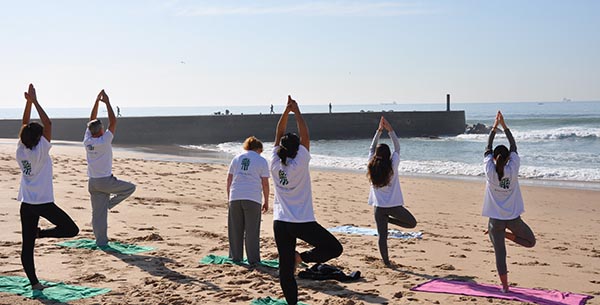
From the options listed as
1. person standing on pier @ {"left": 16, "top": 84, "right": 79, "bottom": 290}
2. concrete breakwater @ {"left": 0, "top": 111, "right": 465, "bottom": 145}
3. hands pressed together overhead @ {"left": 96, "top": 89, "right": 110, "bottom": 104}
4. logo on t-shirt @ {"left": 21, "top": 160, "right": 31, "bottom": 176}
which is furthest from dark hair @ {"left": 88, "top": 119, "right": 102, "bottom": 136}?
concrete breakwater @ {"left": 0, "top": 111, "right": 465, "bottom": 145}

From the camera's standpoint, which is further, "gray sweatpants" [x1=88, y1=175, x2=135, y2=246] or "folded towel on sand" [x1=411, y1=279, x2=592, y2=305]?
"gray sweatpants" [x1=88, y1=175, x2=135, y2=246]

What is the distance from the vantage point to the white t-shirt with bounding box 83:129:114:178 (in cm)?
801

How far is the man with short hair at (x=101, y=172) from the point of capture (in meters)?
8.02

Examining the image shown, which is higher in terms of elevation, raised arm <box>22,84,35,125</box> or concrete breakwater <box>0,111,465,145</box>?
raised arm <box>22,84,35,125</box>

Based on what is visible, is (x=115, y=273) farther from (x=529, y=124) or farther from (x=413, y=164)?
(x=529, y=124)

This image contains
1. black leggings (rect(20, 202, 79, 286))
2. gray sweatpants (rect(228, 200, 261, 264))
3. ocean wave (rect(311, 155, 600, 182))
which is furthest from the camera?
ocean wave (rect(311, 155, 600, 182))

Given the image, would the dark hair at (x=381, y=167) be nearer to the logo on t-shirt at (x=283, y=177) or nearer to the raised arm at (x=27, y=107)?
the logo on t-shirt at (x=283, y=177)

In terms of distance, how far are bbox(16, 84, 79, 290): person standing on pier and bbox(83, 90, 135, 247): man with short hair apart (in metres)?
1.47

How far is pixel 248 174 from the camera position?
7477 mm

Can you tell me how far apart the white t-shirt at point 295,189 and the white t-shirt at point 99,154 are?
10.3 feet

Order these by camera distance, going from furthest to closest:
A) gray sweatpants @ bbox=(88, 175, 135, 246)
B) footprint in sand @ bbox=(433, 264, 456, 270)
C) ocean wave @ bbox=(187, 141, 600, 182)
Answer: ocean wave @ bbox=(187, 141, 600, 182), gray sweatpants @ bbox=(88, 175, 135, 246), footprint in sand @ bbox=(433, 264, 456, 270)

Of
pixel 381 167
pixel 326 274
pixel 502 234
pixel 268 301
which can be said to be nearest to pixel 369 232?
pixel 381 167

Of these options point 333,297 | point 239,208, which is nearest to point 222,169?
point 239,208

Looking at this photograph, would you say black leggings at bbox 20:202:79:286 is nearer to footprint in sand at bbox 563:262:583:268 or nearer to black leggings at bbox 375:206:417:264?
black leggings at bbox 375:206:417:264
